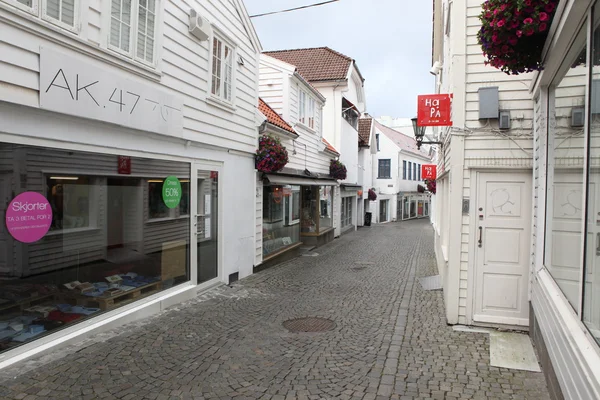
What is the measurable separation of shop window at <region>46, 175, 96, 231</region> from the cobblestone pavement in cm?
144

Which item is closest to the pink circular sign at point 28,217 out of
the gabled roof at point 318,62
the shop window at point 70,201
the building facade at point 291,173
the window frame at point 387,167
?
the shop window at point 70,201

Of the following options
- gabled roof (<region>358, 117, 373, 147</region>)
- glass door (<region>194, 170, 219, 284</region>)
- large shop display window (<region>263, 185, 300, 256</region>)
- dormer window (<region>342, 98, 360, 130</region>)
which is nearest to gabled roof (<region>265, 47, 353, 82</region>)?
dormer window (<region>342, 98, 360, 130</region>)

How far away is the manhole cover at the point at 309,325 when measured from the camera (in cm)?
570

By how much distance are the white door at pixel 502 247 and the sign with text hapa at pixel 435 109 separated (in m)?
1.08

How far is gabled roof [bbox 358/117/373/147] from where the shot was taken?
2635cm

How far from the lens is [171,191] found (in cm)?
668

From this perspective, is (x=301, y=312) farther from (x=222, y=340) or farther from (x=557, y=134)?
(x=557, y=134)

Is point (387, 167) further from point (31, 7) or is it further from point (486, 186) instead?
point (31, 7)

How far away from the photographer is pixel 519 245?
5.61 meters

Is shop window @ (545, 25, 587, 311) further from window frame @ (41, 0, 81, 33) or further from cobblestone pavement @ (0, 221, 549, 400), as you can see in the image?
window frame @ (41, 0, 81, 33)

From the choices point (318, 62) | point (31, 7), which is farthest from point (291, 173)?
point (318, 62)

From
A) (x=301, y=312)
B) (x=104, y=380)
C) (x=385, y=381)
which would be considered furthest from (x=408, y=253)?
(x=104, y=380)

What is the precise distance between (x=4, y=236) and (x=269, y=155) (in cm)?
596

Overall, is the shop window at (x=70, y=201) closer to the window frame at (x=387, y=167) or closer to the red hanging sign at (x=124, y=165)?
the red hanging sign at (x=124, y=165)
